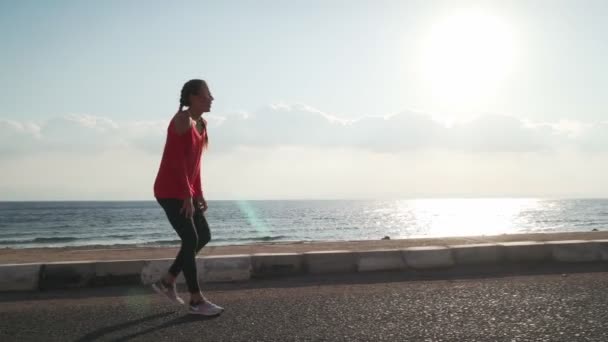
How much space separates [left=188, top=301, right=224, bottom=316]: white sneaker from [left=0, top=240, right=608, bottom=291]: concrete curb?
118 cm

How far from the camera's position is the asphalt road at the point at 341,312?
8.94 feet

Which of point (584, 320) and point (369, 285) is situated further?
point (369, 285)

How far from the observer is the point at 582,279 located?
4.20 meters

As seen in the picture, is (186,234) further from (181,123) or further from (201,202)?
(181,123)

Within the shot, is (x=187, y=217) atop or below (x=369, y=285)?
atop

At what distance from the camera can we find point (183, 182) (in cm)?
348

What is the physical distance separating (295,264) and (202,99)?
201 cm

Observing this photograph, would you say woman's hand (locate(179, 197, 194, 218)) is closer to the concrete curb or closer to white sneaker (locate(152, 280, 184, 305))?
white sneaker (locate(152, 280, 184, 305))

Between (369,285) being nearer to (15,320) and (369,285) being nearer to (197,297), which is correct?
(197,297)

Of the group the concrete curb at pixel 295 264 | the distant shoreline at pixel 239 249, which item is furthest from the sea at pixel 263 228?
the concrete curb at pixel 295 264

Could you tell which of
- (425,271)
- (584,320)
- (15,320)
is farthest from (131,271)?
(584,320)

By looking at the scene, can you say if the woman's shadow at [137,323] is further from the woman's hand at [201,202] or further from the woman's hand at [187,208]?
the woman's hand at [201,202]

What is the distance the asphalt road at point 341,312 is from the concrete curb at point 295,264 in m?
0.18

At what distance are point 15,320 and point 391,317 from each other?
2618 mm
